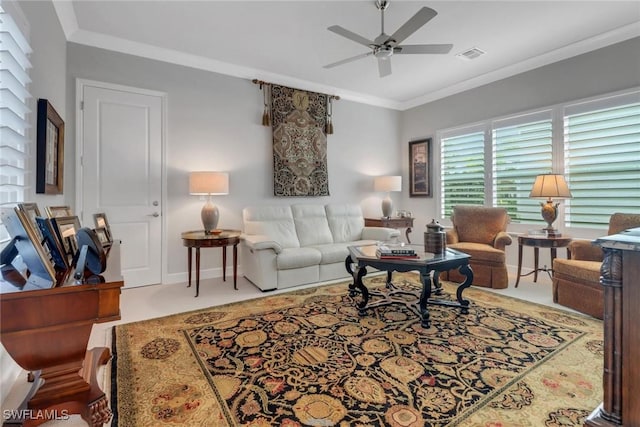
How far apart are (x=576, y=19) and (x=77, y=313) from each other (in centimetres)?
468

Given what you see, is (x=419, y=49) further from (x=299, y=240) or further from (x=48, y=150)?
(x=48, y=150)

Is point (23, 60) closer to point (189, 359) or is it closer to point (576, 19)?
point (189, 359)

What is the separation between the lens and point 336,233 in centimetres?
457

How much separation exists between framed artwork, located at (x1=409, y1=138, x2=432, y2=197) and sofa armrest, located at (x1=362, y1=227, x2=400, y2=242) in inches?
57.5

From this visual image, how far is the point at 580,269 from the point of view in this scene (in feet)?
9.13

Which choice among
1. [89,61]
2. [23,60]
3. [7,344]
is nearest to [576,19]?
[23,60]

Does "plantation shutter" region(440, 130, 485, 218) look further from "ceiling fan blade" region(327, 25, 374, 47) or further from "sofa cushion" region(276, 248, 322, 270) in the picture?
"ceiling fan blade" region(327, 25, 374, 47)

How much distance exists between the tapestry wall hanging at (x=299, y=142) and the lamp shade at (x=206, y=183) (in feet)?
3.27

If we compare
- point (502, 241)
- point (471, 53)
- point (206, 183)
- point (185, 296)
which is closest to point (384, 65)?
point (471, 53)

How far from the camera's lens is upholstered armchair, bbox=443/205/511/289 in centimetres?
350

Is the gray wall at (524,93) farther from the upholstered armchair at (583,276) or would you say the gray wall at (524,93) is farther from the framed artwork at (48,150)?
the framed artwork at (48,150)

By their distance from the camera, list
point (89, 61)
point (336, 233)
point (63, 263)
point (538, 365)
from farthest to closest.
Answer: point (336, 233) → point (89, 61) → point (538, 365) → point (63, 263)

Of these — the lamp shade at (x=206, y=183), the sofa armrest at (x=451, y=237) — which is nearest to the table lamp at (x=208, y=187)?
the lamp shade at (x=206, y=183)

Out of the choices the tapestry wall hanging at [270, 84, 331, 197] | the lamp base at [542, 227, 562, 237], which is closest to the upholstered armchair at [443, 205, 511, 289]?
the lamp base at [542, 227, 562, 237]
